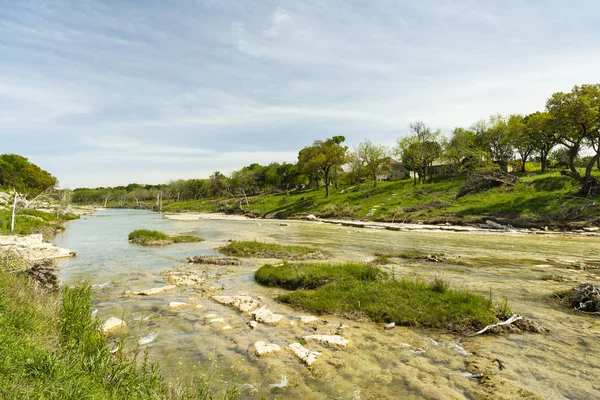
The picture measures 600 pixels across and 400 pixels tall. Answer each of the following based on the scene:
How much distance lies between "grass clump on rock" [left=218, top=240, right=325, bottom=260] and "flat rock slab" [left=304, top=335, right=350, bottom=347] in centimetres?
1422

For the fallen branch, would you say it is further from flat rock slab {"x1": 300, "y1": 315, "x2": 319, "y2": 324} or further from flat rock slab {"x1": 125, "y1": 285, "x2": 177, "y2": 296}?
flat rock slab {"x1": 125, "y1": 285, "x2": 177, "y2": 296}

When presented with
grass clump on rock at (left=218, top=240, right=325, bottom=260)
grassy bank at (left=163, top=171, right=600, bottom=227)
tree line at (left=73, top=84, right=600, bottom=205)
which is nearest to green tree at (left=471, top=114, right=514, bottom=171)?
tree line at (left=73, top=84, right=600, bottom=205)

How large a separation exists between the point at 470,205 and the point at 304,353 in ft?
170

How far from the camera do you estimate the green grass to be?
587 inches

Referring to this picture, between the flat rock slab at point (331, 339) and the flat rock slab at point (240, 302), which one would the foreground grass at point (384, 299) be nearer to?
the flat rock slab at point (240, 302)

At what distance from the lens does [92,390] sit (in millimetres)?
4648

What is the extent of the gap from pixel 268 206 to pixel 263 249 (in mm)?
65859

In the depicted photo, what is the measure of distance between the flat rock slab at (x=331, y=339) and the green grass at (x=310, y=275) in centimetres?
515

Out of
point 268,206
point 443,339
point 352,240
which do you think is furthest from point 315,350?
point 268,206

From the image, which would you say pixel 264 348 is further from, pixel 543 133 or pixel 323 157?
pixel 323 157

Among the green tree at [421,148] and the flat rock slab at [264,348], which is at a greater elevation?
the green tree at [421,148]

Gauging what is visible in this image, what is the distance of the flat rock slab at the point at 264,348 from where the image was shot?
28.0 feet

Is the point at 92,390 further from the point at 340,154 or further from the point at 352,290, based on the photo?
the point at 340,154

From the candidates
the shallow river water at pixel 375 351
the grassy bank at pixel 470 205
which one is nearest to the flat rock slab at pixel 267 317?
the shallow river water at pixel 375 351
